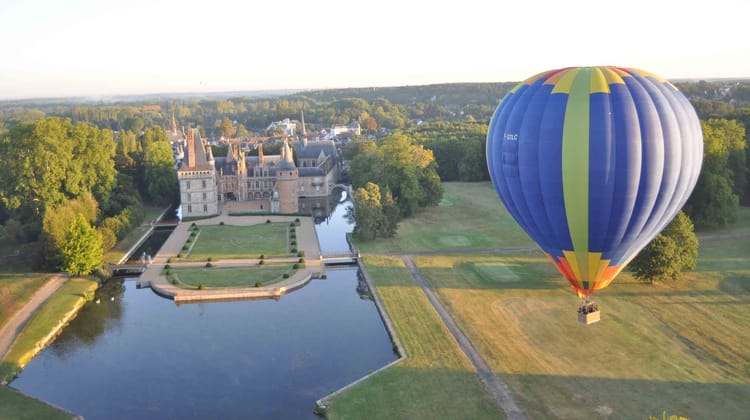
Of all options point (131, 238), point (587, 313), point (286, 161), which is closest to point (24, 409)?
point (587, 313)

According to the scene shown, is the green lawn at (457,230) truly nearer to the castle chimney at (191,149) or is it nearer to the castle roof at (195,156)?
the castle roof at (195,156)

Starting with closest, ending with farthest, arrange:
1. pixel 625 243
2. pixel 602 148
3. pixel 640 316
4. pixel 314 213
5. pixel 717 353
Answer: pixel 602 148 < pixel 625 243 < pixel 717 353 < pixel 640 316 < pixel 314 213

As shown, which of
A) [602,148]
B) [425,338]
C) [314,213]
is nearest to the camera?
[602,148]

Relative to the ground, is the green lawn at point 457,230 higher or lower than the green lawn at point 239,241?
higher

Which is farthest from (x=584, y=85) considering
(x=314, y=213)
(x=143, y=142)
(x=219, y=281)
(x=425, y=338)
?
(x=143, y=142)

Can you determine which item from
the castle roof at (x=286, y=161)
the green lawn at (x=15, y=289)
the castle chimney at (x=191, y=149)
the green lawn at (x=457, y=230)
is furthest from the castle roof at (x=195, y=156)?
the green lawn at (x=15, y=289)

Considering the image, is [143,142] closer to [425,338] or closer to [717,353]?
[425,338]
